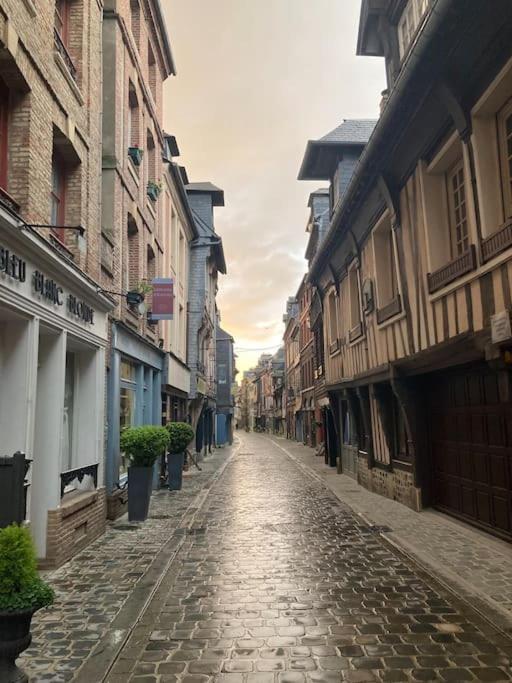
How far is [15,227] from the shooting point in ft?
18.4

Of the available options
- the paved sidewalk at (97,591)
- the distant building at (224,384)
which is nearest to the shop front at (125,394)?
the paved sidewalk at (97,591)

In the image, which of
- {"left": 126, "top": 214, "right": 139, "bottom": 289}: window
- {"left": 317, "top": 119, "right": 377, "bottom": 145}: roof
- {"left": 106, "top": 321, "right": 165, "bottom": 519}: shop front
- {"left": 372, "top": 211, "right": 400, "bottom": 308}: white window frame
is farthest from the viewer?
{"left": 317, "top": 119, "right": 377, "bottom": 145}: roof

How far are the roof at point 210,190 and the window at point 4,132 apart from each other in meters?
21.0

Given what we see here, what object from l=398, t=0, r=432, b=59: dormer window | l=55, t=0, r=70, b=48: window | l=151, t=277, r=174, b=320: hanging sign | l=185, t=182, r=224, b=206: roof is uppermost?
l=185, t=182, r=224, b=206: roof

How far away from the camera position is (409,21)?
1020 cm

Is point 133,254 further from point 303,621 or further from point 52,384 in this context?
point 303,621

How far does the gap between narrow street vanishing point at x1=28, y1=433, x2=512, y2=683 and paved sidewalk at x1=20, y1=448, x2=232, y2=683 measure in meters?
0.14

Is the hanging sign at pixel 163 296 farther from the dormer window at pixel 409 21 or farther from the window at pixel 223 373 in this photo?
the window at pixel 223 373

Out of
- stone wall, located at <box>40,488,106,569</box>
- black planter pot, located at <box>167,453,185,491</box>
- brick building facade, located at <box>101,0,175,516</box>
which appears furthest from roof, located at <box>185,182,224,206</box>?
stone wall, located at <box>40,488,106,569</box>

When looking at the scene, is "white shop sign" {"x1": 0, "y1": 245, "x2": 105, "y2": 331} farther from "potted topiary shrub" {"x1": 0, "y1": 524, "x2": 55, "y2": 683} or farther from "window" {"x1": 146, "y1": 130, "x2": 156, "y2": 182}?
"window" {"x1": 146, "y1": 130, "x2": 156, "y2": 182}

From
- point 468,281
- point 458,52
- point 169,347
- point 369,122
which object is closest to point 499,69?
point 458,52

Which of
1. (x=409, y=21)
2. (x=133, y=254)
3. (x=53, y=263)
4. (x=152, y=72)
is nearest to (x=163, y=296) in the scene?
(x=133, y=254)

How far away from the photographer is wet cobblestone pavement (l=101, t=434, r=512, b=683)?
392cm

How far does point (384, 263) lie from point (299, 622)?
8547 mm
